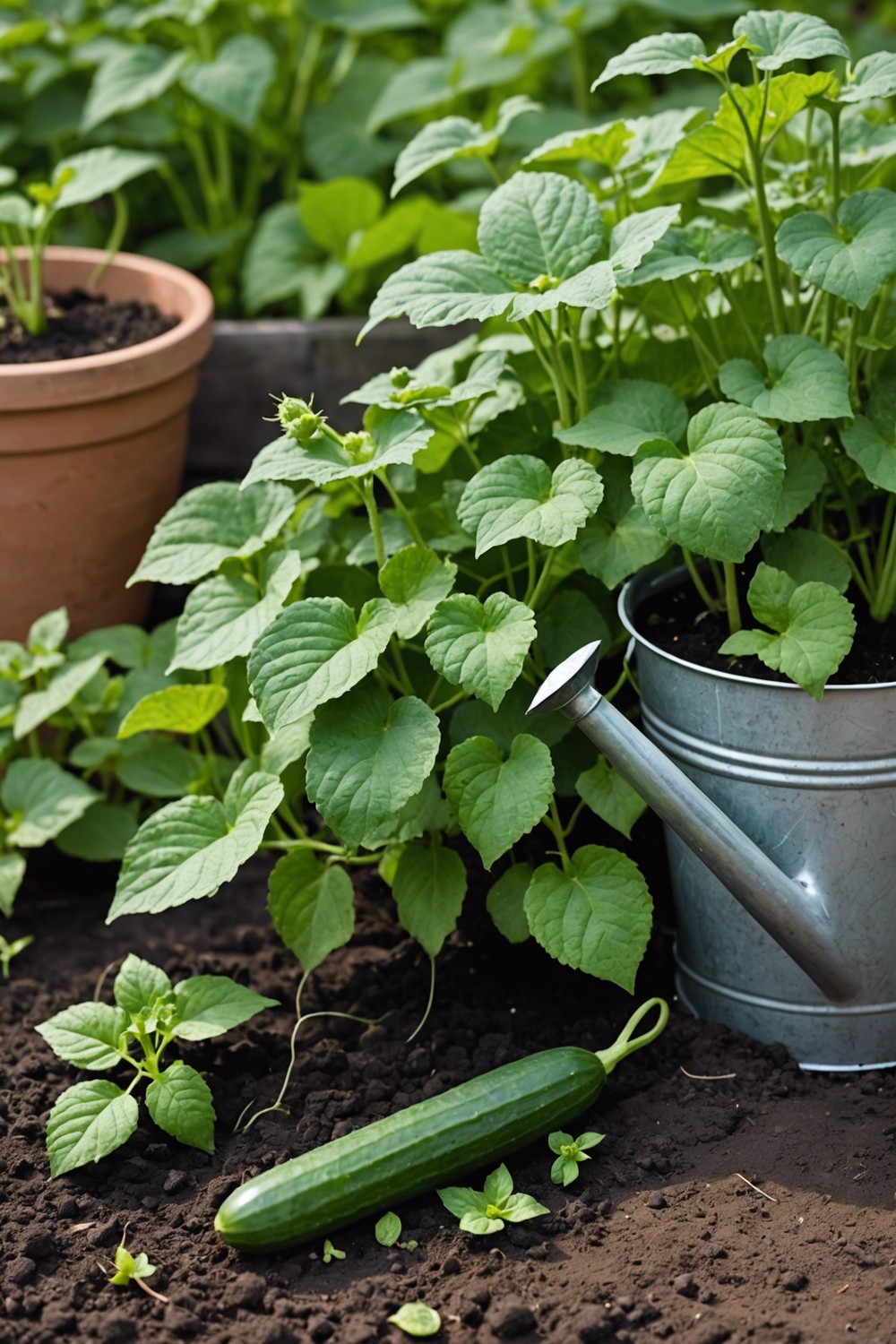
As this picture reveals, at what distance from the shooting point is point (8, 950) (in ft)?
6.87

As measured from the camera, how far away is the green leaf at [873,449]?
1.61 m

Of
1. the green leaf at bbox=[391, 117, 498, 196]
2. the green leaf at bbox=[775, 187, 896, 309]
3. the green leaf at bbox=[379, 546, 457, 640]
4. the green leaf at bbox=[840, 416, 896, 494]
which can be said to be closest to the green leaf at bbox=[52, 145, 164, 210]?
the green leaf at bbox=[391, 117, 498, 196]

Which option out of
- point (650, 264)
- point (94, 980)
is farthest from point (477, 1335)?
point (650, 264)

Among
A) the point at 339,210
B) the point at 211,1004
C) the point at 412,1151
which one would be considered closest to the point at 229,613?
the point at 211,1004

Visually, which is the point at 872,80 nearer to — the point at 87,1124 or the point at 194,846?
the point at 194,846

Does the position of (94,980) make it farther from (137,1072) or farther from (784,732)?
(784,732)

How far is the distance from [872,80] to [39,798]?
1.49 m

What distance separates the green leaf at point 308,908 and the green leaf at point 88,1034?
23 centimetres

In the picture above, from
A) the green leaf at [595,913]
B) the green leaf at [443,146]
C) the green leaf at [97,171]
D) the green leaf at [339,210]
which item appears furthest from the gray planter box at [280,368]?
the green leaf at [595,913]

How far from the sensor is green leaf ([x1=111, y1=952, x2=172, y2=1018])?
1741mm

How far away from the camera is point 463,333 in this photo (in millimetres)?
2643

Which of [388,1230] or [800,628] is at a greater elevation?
[800,628]

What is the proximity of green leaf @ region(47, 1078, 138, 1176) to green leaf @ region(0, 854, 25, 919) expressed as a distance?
433 millimetres

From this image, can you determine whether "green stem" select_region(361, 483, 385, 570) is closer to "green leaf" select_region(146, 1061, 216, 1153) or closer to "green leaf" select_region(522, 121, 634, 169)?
"green leaf" select_region(522, 121, 634, 169)
